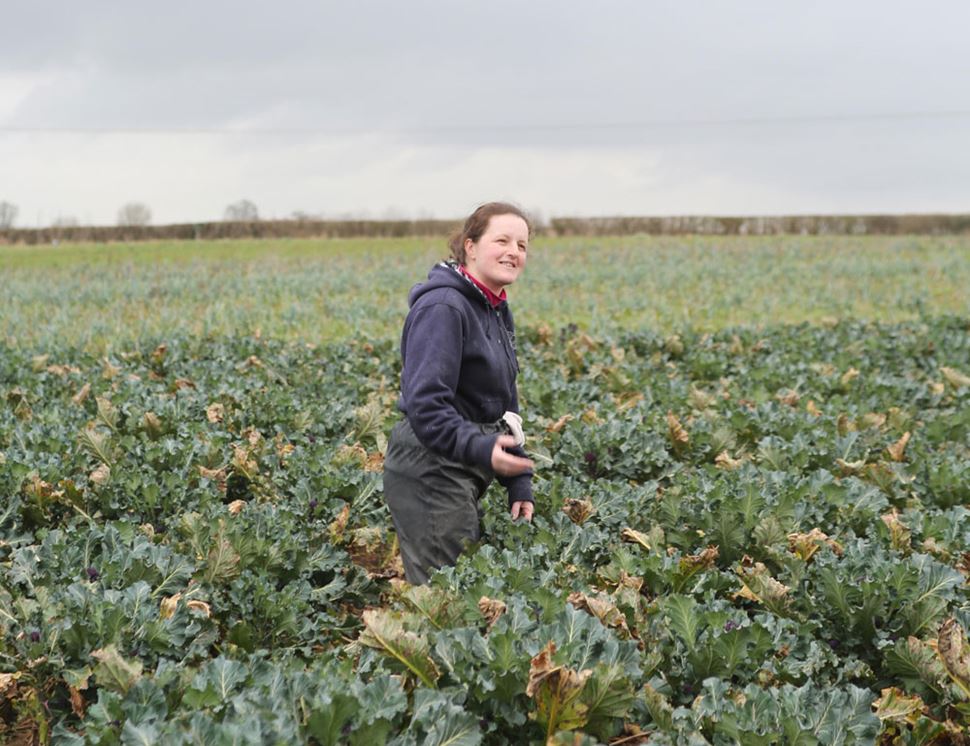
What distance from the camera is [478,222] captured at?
13.4 feet

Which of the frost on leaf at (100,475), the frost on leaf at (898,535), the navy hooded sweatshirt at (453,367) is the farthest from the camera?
the frost on leaf at (100,475)

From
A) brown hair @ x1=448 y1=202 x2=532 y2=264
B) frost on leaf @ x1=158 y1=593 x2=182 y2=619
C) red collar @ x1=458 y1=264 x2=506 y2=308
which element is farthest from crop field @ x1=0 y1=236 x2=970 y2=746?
brown hair @ x1=448 y1=202 x2=532 y2=264

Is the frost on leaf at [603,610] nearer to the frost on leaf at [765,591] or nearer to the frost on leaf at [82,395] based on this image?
the frost on leaf at [765,591]

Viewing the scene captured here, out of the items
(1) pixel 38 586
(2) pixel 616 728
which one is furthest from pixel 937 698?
(1) pixel 38 586

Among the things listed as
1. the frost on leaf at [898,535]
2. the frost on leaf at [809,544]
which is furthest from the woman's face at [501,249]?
the frost on leaf at [898,535]

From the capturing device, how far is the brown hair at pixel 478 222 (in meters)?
4.05

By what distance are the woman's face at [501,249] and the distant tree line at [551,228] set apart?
3799 centimetres

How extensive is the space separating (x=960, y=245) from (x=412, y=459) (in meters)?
36.1

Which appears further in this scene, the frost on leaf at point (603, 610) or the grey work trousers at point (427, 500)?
the grey work trousers at point (427, 500)

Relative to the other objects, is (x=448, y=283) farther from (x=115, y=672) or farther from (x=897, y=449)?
(x=897, y=449)

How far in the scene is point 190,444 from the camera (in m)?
6.21

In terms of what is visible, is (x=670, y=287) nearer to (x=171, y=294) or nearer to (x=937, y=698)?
(x=171, y=294)

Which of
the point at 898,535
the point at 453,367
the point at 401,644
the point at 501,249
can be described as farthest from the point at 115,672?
the point at 898,535

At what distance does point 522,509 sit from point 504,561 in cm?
46
